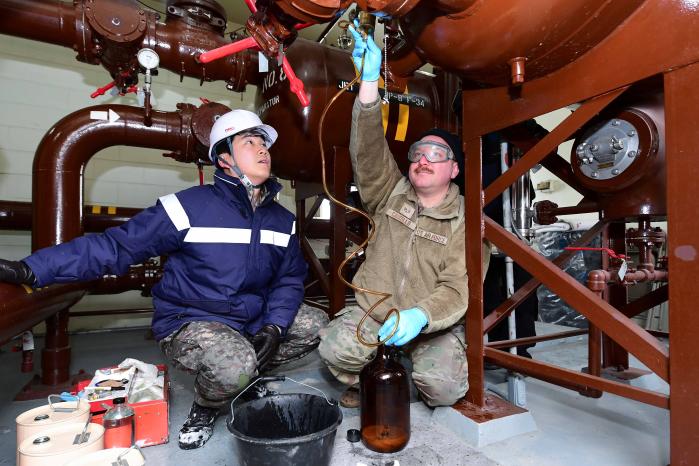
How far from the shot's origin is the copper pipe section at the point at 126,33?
181 cm

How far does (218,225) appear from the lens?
5.21 ft

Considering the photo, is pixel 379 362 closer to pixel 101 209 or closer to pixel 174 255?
pixel 174 255

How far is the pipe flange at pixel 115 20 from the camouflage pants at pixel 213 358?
4.46ft

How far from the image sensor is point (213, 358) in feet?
4.54

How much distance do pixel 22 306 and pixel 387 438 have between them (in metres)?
1.18

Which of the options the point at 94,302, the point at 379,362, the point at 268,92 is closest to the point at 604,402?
the point at 379,362

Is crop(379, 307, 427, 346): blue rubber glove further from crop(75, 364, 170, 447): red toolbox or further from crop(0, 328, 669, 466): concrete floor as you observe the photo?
crop(75, 364, 170, 447): red toolbox

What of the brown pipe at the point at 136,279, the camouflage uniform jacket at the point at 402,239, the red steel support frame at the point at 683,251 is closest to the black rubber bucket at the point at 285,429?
the camouflage uniform jacket at the point at 402,239

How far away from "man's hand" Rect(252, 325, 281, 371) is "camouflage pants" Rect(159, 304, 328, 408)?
0.05m

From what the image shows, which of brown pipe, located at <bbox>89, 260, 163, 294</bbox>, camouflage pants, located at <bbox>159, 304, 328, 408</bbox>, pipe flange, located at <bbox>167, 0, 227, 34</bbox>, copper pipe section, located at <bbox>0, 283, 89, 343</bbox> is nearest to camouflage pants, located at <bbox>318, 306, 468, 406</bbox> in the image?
camouflage pants, located at <bbox>159, 304, 328, 408</bbox>

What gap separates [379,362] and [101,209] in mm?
2563

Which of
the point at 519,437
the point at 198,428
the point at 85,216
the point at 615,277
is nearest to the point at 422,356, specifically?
the point at 519,437

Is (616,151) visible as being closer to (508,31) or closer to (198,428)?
(508,31)

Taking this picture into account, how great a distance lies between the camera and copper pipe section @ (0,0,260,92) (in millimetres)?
1814
